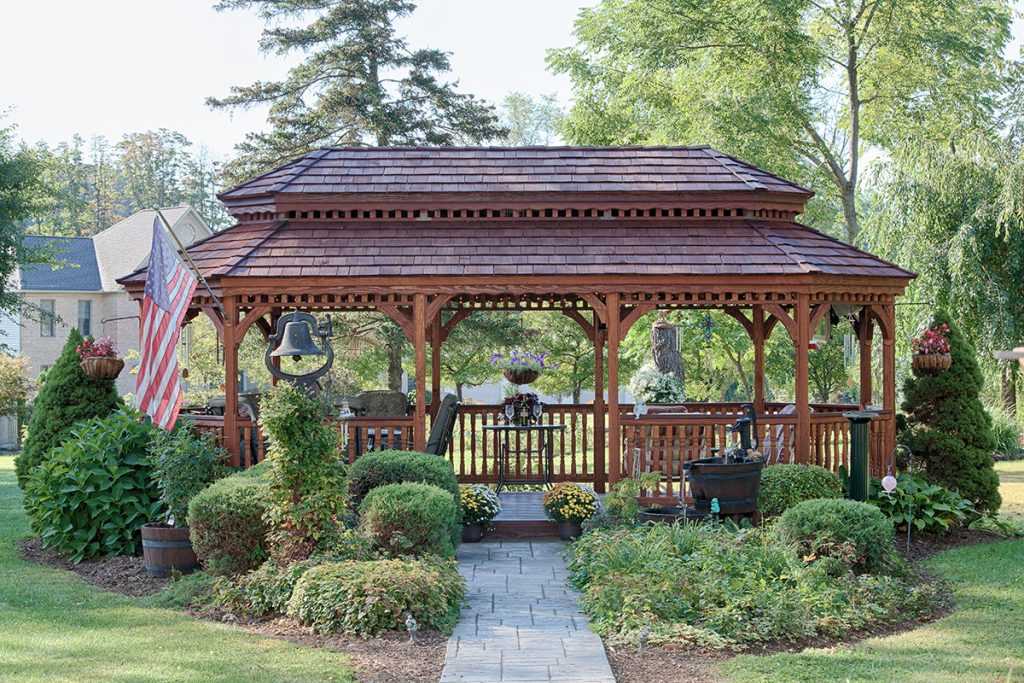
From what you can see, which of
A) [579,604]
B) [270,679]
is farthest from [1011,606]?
[270,679]

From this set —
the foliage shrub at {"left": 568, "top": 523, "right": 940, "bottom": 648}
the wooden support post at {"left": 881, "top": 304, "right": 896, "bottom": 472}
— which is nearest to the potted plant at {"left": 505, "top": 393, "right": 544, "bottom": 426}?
the wooden support post at {"left": 881, "top": 304, "right": 896, "bottom": 472}

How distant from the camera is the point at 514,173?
47.3 ft

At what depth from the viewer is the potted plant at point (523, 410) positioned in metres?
14.5

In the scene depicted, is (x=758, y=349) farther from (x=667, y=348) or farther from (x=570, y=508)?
(x=667, y=348)

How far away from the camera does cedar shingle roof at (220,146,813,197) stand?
14.0m

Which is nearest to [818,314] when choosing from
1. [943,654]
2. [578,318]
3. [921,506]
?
[921,506]

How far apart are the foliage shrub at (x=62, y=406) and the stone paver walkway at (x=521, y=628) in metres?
4.63

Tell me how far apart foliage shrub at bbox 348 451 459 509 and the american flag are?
72.0 inches

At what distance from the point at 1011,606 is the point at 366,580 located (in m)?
5.17

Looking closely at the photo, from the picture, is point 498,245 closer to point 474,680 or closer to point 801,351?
point 801,351

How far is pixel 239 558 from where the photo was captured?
992 centimetres

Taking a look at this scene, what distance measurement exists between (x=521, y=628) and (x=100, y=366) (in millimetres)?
6537

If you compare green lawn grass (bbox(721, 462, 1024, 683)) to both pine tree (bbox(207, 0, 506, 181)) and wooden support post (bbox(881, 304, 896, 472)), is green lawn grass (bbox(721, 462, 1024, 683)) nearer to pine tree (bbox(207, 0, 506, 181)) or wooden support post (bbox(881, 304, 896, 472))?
wooden support post (bbox(881, 304, 896, 472))

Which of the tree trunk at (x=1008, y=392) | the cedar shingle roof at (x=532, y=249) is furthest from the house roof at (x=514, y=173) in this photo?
the tree trunk at (x=1008, y=392)
